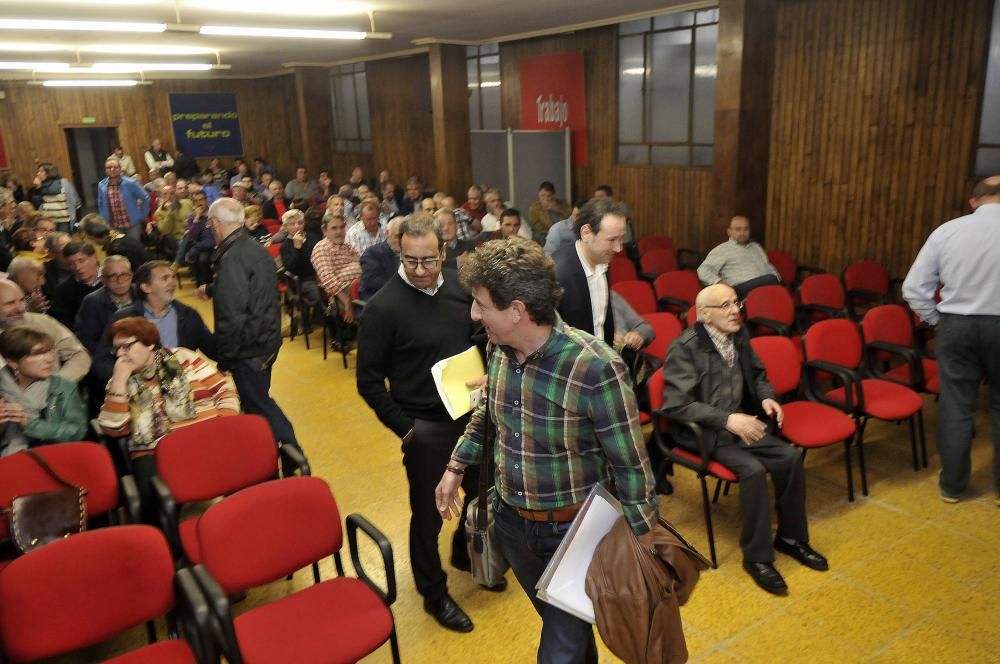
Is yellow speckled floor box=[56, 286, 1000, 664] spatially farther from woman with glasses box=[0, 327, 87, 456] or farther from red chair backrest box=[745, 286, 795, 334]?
red chair backrest box=[745, 286, 795, 334]

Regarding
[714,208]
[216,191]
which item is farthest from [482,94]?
[714,208]

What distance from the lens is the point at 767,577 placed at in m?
3.32

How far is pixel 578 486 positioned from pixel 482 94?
10.7m

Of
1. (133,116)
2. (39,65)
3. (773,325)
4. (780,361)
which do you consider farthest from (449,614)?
(133,116)

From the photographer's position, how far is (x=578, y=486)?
2.01 m

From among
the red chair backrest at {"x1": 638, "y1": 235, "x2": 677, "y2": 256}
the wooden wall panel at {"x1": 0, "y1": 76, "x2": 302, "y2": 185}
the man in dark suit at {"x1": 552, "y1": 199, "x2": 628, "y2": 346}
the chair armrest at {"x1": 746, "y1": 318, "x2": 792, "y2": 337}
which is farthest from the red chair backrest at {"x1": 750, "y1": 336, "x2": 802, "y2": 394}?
the wooden wall panel at {"x1": 0, "y1": 76, "x2": 302, "y2": 185}

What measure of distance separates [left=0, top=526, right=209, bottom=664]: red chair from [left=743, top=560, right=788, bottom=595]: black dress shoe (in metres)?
2.36

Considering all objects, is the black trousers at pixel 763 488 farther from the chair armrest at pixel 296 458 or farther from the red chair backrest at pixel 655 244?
the red chair backrest at pixel 655 244

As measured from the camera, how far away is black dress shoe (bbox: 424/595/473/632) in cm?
312

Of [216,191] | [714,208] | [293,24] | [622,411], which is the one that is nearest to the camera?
[622,411]

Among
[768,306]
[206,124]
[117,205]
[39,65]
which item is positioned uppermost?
[39,65]

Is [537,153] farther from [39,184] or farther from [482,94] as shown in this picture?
[39,184]

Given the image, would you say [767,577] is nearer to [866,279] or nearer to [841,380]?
[841,380]

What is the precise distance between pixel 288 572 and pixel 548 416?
1388mm
